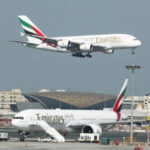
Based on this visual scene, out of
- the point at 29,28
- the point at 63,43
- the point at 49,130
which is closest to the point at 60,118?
the point at 49,130

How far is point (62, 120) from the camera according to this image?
99125 mm

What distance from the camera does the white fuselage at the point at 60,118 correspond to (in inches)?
3681

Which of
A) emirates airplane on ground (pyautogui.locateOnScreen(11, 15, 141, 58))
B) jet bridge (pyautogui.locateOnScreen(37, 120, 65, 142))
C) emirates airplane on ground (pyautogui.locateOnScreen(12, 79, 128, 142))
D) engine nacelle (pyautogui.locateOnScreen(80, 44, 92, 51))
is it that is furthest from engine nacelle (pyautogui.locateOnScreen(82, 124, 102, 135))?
engine nacelle (pyautogui.locateOnScreen(80, 44, 92, 51))

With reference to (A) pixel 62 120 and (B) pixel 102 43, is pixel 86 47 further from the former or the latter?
(A) pixel 62 120

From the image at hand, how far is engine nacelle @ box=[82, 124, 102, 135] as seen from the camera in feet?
327

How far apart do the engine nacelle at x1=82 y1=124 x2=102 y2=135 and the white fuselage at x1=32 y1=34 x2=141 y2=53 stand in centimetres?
2132

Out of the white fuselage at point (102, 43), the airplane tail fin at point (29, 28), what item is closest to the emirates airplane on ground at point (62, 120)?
the white fuselage at point (102, 43)

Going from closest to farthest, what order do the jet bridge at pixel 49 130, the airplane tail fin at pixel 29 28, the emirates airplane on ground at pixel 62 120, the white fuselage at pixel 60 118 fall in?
the jet bridge at pixel 49 130, the emirates airplane on ground at pixel 62 120, the white fuselage at pixel 60 118, the airplane tail fin at pixel 29 28

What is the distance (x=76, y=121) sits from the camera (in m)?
102

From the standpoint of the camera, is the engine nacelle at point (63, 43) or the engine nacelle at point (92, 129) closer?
the engine nacelle at point (92, 129)

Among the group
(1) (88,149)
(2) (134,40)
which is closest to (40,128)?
(1) (88,149)

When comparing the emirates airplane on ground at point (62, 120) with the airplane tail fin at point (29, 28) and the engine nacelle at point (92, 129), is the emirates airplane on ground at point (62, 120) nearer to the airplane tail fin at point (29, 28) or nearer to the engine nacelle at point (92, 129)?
the engine nacelle at point (92, 129)

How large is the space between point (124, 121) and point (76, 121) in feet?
29.1

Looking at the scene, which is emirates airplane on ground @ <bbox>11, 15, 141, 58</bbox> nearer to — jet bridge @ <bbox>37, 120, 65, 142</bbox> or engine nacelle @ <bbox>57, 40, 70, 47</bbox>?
engine nacelle @ <bbox>57, 40, 70, 47</bbox>
